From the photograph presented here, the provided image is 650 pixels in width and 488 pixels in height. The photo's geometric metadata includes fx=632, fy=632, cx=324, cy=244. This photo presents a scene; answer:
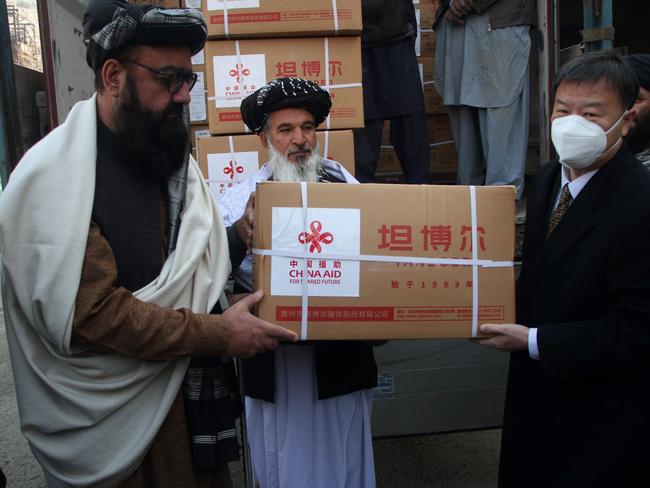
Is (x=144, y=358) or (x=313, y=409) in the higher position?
(x=144, y=358)

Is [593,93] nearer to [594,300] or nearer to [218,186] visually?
[594,300]

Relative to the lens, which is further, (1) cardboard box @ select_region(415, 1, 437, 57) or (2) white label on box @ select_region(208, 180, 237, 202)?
(1) cardboard box @ select_region(415, 1, 437, 57)

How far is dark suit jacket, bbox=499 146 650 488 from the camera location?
5.18ft

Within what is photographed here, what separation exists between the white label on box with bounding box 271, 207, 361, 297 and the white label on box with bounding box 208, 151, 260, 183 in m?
1.24

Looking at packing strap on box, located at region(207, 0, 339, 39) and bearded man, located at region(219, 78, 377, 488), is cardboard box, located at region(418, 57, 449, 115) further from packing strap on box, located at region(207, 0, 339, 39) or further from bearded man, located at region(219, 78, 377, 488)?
bearded man, located at region(219, 78, 377, 488)

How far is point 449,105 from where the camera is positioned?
3.58 meters

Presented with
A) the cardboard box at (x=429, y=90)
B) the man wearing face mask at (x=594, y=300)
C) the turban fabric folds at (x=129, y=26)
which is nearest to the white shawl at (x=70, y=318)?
the turban fabric folds at (x=129, y=26)

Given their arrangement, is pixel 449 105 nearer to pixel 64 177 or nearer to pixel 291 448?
pixel 291 448

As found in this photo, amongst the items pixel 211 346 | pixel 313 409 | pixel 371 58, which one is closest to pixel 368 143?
pixel 371 58

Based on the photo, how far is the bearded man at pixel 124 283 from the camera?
1448 mm

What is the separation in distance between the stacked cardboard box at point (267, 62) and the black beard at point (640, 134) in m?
1.14

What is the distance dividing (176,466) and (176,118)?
36.2 inches

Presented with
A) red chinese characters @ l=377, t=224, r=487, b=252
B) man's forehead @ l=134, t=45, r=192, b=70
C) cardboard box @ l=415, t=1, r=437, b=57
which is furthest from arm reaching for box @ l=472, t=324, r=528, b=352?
cardboard box @ l=415, t=1, r=437, b=57

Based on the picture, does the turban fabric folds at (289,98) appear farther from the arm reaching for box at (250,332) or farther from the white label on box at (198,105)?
the white label on box at (198,105)
